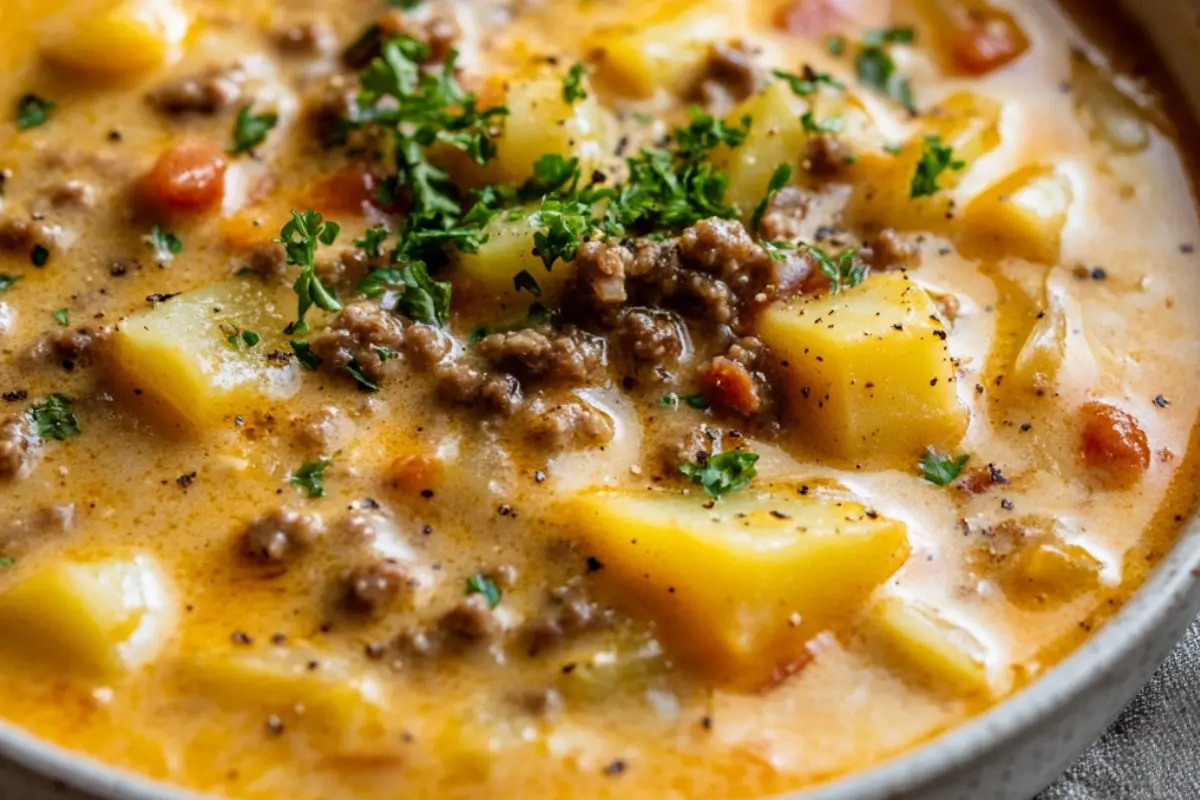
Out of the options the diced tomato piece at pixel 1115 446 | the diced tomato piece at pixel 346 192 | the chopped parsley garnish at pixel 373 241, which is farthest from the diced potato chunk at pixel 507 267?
Answer: the diced tomato piece at pixel 1115 446

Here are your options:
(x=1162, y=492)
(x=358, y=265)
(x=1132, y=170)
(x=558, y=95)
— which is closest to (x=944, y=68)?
(x=1132, y=170)

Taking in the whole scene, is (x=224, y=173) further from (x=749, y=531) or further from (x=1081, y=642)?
(x=1081, y=642)

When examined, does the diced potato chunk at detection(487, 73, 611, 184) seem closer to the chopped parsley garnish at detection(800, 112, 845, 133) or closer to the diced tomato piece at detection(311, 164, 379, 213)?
the diced tomato piece at detection(311, 164, 379, 213)

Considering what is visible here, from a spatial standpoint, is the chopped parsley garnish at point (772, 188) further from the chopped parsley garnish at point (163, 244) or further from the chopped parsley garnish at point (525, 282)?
the chopped parsley garnish at point (163, 244)

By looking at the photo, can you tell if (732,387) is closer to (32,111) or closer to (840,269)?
(840,269)

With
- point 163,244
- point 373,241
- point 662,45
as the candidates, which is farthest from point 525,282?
point 662,45

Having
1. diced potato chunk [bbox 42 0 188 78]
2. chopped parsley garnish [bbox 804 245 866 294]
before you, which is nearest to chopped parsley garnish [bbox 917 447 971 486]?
chopped parsley garnish [bbox 804 245 866 294]
